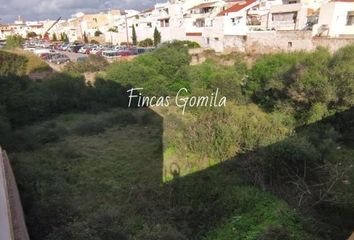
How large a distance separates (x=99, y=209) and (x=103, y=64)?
46.6 feet

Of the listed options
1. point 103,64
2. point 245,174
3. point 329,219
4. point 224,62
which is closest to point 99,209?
point 245,174

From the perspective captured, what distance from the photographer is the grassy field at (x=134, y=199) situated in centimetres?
632

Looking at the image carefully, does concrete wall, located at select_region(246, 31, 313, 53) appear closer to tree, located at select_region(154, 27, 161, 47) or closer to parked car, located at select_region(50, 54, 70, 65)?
tree, located at select_region(154, 27, 161, 47)

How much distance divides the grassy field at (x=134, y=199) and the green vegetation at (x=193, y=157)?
0.03m

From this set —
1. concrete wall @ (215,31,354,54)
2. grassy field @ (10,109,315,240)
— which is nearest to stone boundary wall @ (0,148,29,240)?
grassy field @ (10,109,315,240)

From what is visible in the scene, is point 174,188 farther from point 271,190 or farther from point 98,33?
point 98,33

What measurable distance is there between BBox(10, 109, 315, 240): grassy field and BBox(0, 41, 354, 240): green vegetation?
0.10 ft

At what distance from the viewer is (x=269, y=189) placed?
768 cm

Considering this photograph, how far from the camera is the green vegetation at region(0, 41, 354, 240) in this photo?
6664 millimetres

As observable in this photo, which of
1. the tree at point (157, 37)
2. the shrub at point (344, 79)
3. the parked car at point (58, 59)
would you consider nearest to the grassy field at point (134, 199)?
the shrub at point (344, 79)

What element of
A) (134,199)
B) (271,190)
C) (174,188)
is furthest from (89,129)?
(271,190)

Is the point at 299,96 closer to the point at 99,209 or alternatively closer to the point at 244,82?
the point at 244,82

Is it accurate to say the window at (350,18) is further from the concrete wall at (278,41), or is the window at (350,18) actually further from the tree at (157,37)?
the tree at (157,37)

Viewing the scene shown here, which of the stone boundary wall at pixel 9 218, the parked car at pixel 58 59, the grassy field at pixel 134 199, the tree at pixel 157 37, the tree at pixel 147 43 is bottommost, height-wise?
the grassy field at pixel 134 199
